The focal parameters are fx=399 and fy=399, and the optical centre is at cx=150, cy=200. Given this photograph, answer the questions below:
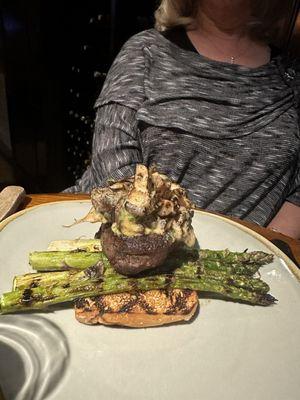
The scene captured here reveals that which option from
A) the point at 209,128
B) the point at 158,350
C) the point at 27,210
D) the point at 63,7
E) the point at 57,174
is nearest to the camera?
the point at 158,350

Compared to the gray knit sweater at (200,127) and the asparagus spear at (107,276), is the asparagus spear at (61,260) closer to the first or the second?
the asparagus spear at (107,276)

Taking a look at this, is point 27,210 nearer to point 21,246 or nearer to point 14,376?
point 21,246

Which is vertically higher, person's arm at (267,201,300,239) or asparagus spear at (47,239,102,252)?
asparagus spear at (47,239,102,252)

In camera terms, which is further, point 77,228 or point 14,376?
point 77,228

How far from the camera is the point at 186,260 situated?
4.69 ft

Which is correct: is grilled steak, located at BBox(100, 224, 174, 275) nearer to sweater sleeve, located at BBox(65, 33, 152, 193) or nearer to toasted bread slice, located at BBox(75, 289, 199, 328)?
toasted bread slice, located at BBox(75, 289, 199, 328)

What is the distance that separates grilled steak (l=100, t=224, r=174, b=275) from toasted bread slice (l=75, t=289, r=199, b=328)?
91 mm

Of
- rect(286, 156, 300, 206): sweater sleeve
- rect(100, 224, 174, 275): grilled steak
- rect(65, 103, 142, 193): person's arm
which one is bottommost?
rect(286, 156, 300, 206): sweater sleeve

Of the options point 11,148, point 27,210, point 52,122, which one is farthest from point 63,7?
point 27,210

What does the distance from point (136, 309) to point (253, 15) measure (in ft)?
6.81

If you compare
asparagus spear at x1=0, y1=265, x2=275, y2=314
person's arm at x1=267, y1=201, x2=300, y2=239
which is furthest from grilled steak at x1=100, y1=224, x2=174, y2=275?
person's arm at x1=267, y1=201, x2=300, y2=239

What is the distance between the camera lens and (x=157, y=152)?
2.24 metres

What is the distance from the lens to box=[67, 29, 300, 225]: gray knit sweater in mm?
2199

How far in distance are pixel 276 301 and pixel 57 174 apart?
9.29 feet
